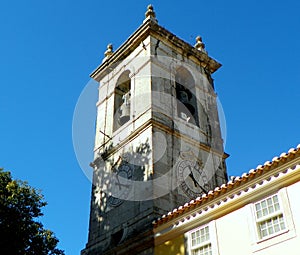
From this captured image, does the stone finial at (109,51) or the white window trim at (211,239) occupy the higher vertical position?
the stone finial at (109,51)

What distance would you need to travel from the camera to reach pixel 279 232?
8.54 meters

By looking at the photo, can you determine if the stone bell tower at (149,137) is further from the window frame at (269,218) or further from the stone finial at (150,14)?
the window frame at (269,218)

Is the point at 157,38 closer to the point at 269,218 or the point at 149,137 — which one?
the point at 149,137

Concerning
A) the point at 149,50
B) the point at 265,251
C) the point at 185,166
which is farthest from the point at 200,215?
the point at 149,50

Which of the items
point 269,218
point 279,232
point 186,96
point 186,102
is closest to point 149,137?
point 186,102

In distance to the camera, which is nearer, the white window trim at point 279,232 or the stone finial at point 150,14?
the white window trim at point 279,232

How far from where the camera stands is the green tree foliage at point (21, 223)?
11836mm

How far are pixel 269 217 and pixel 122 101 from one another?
10699mm

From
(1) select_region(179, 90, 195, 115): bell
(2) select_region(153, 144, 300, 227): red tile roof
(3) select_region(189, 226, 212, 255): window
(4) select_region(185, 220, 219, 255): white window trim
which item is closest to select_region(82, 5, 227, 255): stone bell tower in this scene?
(1) select_region(179, 90, 195, 115): bell

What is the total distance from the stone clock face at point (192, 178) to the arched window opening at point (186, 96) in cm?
223

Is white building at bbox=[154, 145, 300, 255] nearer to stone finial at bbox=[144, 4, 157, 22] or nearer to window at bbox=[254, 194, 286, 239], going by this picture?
window at bbox=[254, 194, 286, 239]

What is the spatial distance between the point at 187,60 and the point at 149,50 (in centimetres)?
223

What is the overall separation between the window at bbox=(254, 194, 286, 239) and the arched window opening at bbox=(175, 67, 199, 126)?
307 inches

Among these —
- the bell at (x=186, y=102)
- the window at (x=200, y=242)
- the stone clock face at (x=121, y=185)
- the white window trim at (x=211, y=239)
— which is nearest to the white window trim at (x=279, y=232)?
the white window trim at (x=211, y=239)
